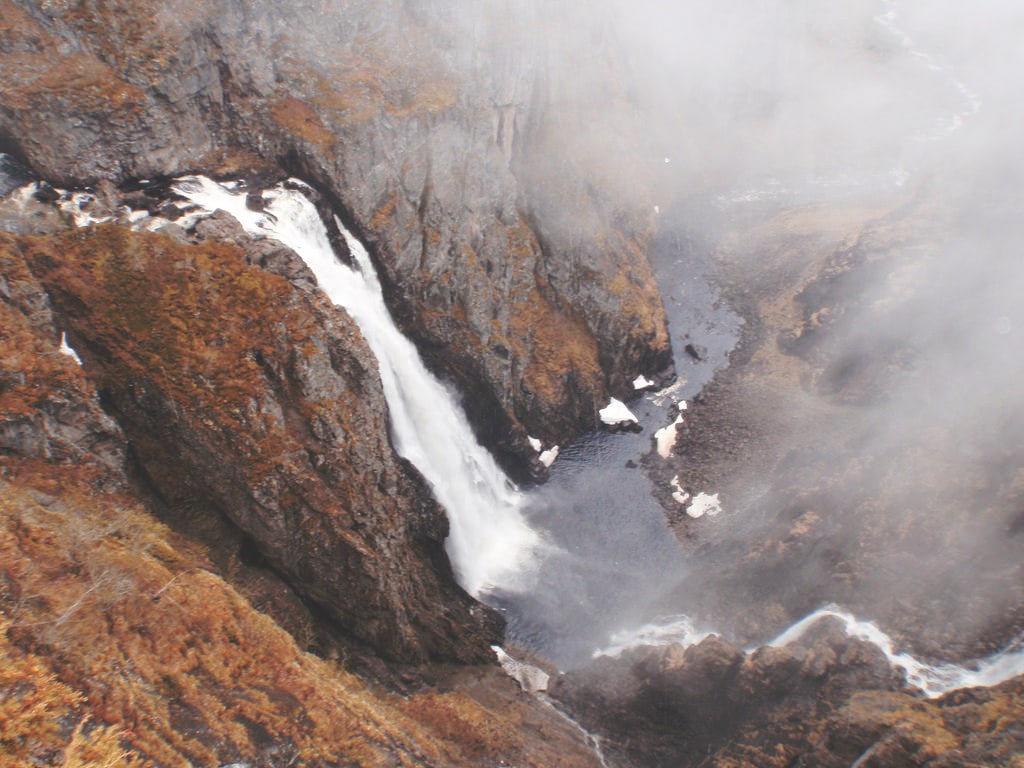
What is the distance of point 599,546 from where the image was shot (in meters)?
36.8

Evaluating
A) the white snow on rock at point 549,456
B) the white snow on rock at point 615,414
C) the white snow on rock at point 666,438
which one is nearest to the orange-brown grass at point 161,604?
the white snow on rock at point 549,456

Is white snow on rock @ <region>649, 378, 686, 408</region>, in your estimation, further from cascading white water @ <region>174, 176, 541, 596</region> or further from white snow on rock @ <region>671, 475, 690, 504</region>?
cascading white water @ <region>174, 176, 541, 596</region>

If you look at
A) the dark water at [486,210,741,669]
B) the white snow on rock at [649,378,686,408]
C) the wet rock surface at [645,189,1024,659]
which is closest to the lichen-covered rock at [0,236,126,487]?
the dark water at [486,210,741,669]

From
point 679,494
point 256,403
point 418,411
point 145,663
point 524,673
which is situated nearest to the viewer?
point 145,663

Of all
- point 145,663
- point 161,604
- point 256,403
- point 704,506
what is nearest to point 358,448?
point 256,403

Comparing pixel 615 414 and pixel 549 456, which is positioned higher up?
pixel 615 414

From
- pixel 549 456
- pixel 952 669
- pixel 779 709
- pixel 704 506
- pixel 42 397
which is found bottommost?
pixel 42 397

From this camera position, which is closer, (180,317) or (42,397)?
(42,397)

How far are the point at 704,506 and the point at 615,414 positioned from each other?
960 centimetres

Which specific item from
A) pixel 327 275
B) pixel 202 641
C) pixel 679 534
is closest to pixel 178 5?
pixel 327 275

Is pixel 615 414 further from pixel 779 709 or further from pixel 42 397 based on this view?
pixel 42 397

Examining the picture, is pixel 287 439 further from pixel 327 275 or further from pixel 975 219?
pixel 975 219

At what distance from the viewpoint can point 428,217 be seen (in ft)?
130

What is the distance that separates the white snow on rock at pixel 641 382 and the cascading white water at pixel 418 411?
48.1ft
